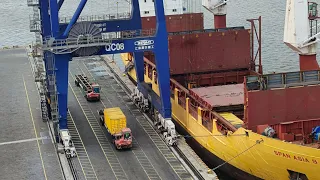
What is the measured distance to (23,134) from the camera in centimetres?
3944

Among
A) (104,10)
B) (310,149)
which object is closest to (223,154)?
(310,149)

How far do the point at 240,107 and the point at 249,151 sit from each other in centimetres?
661

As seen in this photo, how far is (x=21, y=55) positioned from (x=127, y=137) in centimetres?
3665

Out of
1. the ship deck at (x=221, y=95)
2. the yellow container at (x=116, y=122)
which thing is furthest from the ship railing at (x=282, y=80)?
the yellow container at (x=116, y=122)

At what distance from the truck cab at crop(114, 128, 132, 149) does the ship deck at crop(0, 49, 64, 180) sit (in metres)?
3.95

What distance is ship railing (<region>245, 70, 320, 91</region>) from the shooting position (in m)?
30.7

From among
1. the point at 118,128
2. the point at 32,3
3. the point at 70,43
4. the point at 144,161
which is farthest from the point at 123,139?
the point at 32,3

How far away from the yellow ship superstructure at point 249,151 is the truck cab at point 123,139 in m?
4.98

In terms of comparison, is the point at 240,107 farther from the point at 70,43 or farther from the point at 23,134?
the point at 23,134

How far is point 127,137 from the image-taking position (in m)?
35.4

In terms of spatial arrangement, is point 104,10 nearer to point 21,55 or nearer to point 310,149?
point 21,55

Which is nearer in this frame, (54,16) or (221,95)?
(54,16)

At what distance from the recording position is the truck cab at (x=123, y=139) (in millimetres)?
35125

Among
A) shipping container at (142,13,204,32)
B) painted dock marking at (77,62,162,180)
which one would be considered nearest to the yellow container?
painted dock marking at (77,62,162,180)
